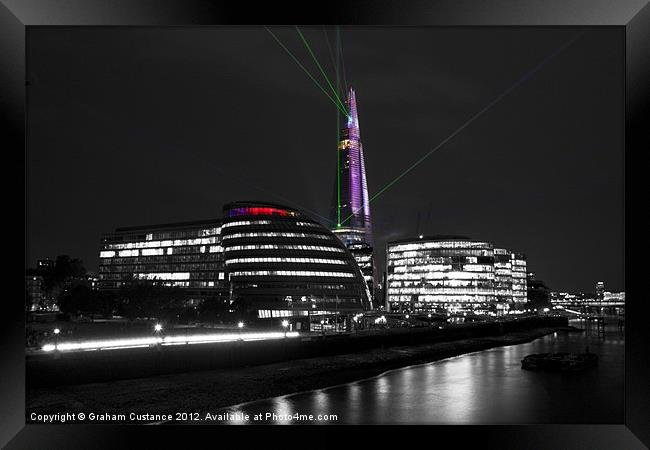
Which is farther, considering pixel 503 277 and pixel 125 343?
pixel 503 277

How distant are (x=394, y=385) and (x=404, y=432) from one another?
61.7 feet

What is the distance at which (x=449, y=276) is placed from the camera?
120 m

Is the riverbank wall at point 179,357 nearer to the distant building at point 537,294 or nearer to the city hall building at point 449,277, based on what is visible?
the city hall building at point 449,277

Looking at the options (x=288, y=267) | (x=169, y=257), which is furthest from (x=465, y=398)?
(x=169, y=257)

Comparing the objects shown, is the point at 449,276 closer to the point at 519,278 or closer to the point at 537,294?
the point at 519,278

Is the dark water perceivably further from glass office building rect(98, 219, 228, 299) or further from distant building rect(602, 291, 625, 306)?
distant building rect(602, 291, 625, 306)

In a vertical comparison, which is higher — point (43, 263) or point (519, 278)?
point (43, 263)

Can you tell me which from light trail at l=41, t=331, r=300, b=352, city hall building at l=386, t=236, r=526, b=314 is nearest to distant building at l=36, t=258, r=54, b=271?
city hall building at l=386, t=236, r=526, b=314

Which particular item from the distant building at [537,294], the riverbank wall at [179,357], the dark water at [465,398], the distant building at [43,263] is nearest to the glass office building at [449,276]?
the distant building at [537,294]

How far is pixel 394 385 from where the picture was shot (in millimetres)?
26000

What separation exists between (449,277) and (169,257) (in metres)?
51.9

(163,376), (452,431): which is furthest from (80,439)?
(163,376)
